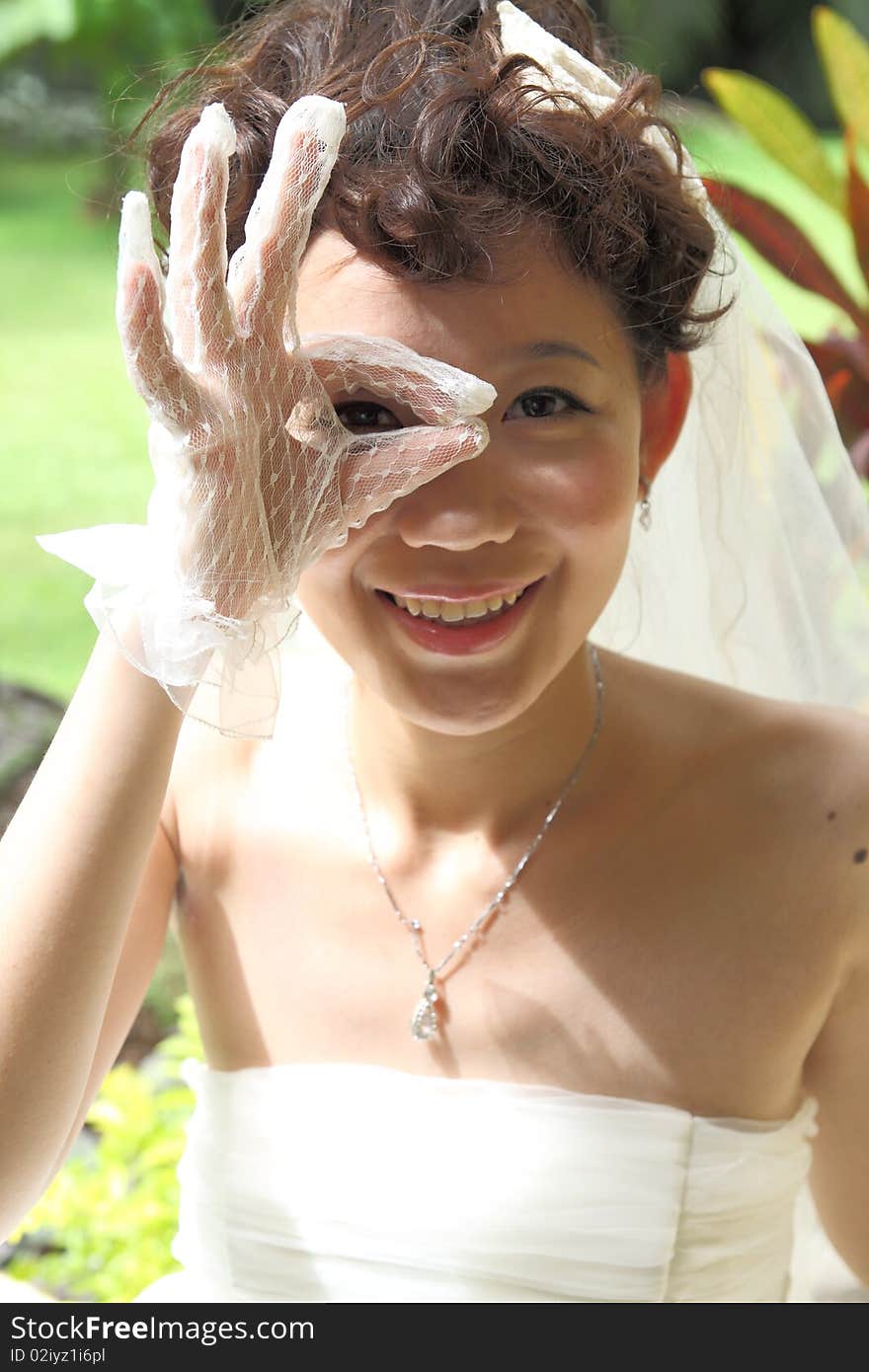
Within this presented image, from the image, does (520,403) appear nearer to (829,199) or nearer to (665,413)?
(665,413)

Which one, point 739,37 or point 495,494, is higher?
point 739,37

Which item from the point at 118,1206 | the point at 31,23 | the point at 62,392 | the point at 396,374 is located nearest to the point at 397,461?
the point at 396,374

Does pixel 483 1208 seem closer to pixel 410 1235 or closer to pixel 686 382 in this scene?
pixel 410 1235

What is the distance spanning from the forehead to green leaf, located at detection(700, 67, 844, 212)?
1.93 metres

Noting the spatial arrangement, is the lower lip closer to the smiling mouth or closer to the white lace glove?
the smiling mouth

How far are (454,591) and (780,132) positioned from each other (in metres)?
2.25

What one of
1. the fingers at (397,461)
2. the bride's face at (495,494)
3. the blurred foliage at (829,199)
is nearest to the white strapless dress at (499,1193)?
the bride's face at (495,494)

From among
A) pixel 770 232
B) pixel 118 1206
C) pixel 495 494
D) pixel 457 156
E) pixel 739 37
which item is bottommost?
pixel 118 1206

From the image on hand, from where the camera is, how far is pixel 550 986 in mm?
1645

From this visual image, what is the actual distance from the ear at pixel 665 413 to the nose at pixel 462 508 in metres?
0.30

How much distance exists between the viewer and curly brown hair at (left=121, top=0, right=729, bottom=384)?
4.37 feet

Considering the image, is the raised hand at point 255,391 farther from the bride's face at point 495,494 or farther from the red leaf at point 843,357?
the red leaf at point 843,357

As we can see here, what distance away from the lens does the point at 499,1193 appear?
160 cm
